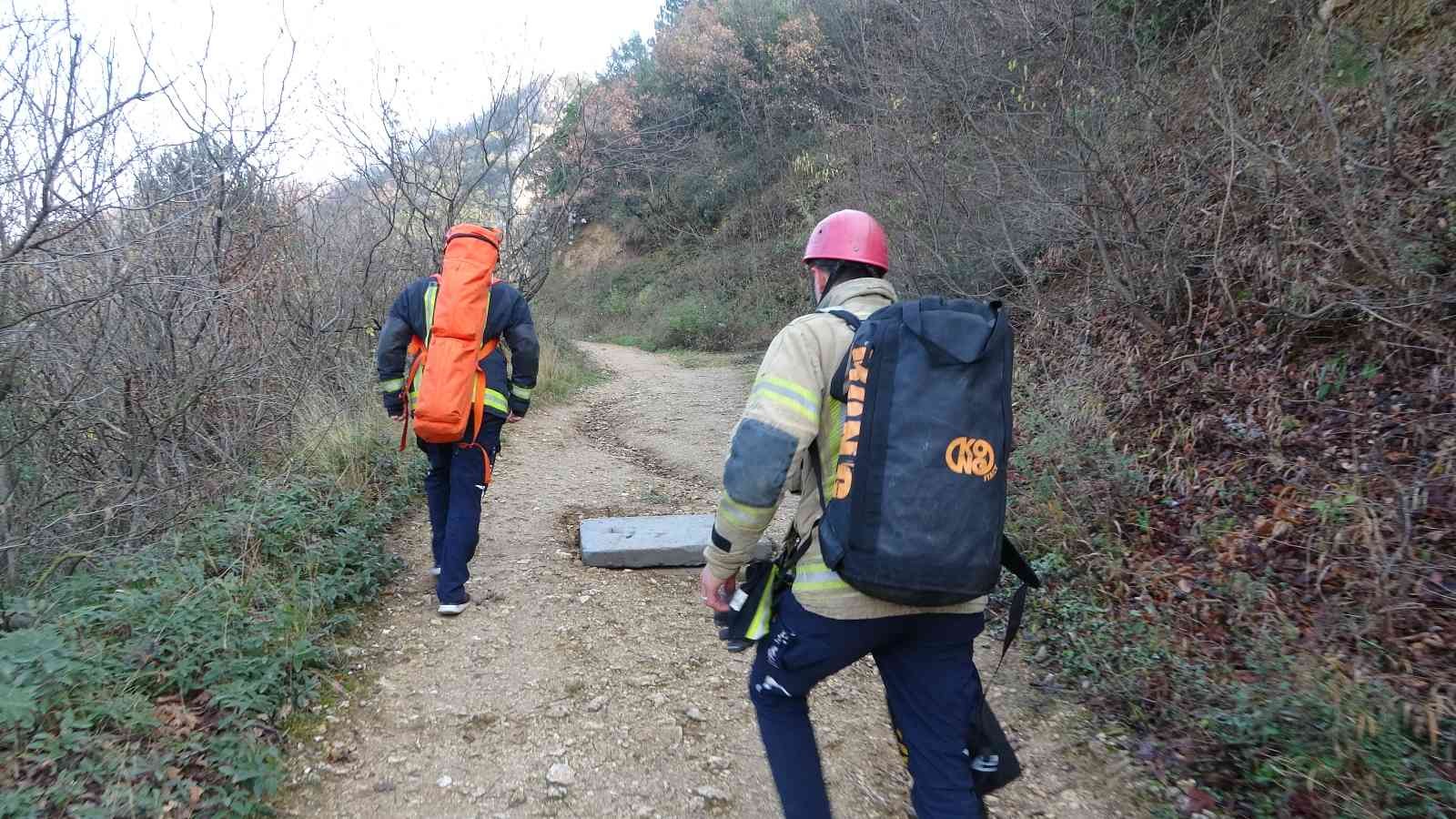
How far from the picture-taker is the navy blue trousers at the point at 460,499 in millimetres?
4258

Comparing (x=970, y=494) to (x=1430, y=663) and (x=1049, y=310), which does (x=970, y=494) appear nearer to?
(x=1430, y=663)

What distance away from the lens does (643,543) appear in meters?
5.19

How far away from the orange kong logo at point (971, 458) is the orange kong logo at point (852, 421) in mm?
205

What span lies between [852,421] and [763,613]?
60 centimetres

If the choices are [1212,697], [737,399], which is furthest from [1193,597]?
[737,399]

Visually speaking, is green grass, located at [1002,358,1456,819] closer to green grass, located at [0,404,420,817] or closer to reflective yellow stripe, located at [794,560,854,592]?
reflective yellow stripe, located at [794,560,854,592]

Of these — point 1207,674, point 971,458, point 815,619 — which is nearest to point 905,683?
point 815,619

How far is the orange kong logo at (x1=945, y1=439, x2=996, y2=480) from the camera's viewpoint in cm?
190

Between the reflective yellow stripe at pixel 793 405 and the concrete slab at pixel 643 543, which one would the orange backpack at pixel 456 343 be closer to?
the concrete slab at pixel 643 543

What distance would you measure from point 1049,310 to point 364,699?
20.8ft

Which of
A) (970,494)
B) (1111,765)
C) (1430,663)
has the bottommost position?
(1111,765)

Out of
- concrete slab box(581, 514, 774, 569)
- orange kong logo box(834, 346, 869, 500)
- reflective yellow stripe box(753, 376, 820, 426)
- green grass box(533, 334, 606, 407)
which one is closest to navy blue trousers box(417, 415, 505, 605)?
concrete slab box(581, 514, 774, 569)

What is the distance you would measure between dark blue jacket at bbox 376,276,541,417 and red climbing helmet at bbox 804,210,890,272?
2.20 m

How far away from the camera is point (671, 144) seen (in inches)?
456
